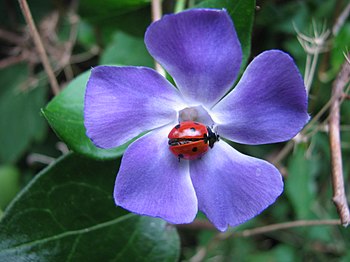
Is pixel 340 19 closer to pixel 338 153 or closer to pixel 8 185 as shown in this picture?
pixel 338 153

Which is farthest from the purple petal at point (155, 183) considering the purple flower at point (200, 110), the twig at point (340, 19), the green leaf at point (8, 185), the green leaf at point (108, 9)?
the green leaf at point (8, 185)

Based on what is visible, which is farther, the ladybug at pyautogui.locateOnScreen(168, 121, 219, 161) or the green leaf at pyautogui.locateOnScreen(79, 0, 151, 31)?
the green leaf at pyautogui.locateOnScreen(79, 0, 151, 31)

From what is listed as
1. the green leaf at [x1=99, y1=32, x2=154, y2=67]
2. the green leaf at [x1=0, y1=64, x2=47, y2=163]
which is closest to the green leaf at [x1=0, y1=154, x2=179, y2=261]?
the green leaf at [x1=99, y1=32, x2=154, y2=67]

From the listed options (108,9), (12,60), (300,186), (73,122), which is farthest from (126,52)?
(300,186)

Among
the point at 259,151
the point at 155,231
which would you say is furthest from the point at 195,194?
the point at 259,151

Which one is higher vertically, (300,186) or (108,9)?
(108,9)

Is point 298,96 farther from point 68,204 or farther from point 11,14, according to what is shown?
point 11,14

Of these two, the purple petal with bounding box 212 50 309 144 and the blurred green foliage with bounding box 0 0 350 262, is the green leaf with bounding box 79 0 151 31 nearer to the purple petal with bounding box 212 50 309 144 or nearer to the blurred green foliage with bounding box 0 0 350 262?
the blurred green foliage with bounding box 0 0 350 262
